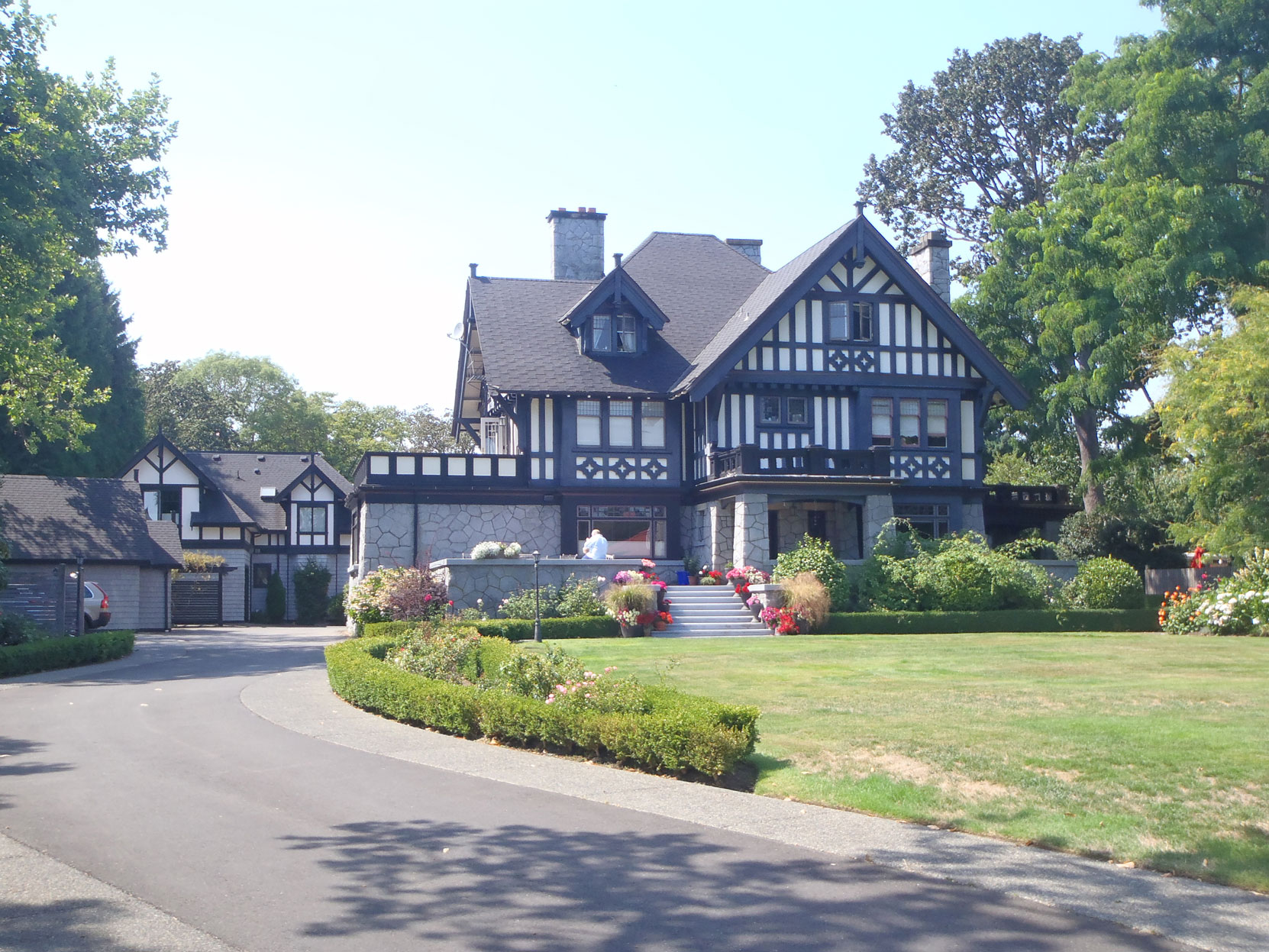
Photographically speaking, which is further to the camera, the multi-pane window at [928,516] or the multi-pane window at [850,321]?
the multi-pane window at [928,516]

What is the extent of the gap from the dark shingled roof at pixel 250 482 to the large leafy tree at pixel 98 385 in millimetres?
4064

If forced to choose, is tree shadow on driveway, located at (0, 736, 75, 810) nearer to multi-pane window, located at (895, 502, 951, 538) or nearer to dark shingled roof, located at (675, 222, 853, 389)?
dark shingled roof, located at (675, 222, 853, 389)

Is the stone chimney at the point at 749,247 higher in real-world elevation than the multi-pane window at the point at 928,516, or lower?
higher

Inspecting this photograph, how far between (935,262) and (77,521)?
28.0 metres

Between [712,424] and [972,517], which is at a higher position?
[712,424]

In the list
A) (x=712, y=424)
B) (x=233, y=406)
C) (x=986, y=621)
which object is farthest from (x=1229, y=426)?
(x=233, y=406)

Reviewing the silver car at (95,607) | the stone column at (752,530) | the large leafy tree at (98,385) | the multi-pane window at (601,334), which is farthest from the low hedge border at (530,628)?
the large leafy tree at (98,385)

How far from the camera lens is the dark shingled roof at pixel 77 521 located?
35.5 meters

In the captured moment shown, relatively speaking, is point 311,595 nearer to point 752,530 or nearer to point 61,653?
point 61,653

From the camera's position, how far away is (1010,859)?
7.35m

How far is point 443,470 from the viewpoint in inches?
1268

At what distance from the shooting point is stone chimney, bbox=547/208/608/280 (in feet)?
124

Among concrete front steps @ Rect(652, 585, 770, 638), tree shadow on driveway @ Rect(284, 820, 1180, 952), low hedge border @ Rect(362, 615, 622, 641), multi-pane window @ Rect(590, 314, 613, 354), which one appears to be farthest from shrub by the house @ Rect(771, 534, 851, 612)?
tree shadow on driveway @ Rect(284, 820, 1180, 952)

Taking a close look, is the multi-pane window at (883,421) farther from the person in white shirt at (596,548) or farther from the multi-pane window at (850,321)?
the person in white shirt at (596,548)
